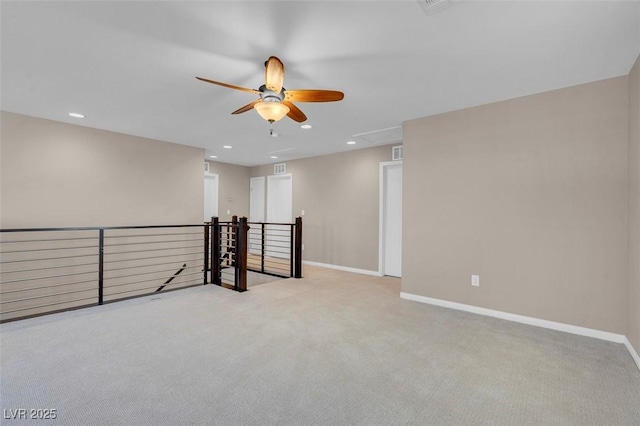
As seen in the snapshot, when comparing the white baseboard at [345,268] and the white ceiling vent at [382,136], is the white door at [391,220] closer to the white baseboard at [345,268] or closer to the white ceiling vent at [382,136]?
the white baseboard at [345,268]

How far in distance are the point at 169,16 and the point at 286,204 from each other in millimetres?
5271

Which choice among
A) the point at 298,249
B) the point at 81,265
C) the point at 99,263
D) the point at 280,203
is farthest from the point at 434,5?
the point at 280,203

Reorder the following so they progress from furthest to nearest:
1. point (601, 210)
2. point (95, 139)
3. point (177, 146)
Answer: point (177, 146) < point (95, 139) < point (601, 210)

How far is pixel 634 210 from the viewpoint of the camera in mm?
2375

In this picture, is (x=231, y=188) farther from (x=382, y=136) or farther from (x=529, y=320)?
(x=529, y=320)

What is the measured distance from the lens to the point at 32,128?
3.94m

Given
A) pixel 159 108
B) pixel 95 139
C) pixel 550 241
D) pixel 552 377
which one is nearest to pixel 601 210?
pixel 550 241

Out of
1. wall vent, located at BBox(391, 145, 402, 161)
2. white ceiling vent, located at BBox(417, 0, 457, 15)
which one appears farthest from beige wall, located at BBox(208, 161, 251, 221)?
white ceiling vent, located at BBox(417, 0, 457, 15)

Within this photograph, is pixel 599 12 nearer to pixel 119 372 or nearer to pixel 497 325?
pixel 497 325

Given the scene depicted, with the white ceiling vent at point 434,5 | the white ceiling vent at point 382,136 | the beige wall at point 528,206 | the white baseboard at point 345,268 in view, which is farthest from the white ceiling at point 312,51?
the white baseboard at point 345,268

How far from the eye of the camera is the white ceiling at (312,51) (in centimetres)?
183

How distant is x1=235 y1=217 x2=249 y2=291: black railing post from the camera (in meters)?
4.11

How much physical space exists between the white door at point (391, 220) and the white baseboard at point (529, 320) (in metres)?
1.45

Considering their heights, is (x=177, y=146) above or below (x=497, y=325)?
above
